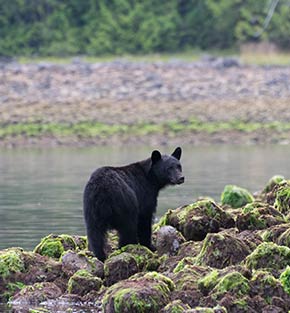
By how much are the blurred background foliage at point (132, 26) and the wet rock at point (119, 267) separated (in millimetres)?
45361

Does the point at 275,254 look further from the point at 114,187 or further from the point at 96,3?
the point at 96,3

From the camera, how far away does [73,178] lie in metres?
28.6

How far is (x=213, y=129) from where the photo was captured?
142 ft

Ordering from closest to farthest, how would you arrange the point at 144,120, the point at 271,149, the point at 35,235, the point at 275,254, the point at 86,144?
the point at 275,254 < the point at 35,235 < the point at 271,149 < the point at 86,144 < the point at 144,120

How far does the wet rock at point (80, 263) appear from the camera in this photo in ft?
41.4

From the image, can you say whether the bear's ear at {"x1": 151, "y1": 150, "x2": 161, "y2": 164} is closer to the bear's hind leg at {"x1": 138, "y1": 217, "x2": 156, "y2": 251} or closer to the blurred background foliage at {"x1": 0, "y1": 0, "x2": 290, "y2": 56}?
Result: the bear's hind leg at {"x1": 138, "y1": 217, "x2": 156, "y2": 251}

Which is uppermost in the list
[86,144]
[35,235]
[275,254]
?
[275,254]

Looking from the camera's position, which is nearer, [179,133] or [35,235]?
[35,235]

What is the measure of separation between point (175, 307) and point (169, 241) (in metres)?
2.76

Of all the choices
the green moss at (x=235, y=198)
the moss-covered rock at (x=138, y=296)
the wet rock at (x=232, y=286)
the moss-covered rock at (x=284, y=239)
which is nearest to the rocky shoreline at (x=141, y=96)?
the green moss at (x=235, y=198)

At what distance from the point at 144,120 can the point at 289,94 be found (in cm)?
708

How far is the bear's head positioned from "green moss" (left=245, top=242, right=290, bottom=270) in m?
2.13

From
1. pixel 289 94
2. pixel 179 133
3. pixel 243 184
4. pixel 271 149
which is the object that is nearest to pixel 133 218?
pixel 243 184

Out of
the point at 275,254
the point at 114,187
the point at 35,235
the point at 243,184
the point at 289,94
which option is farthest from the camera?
the point at 289,94
